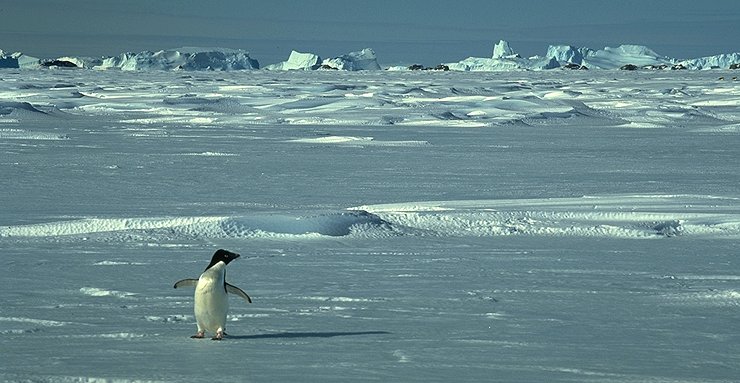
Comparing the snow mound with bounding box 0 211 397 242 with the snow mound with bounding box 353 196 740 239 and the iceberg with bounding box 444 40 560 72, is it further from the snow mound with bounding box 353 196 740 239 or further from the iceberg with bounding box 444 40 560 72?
the iceberg with bounding box 444 40 560 72

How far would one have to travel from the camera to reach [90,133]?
14953 mm

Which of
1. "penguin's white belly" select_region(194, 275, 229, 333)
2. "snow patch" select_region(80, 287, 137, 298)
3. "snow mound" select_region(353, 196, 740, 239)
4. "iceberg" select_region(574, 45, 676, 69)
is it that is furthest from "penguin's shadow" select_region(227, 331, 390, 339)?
"iceberg" select_region(574, 45, 676, 69)

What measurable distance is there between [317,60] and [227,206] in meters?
152

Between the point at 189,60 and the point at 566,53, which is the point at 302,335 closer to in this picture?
the point at 189,60

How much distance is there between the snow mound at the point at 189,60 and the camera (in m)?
134

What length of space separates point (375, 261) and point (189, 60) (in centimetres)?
13052

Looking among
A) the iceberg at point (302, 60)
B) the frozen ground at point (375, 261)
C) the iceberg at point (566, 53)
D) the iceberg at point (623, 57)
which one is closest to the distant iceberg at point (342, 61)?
the iceberg at point (302, 60)

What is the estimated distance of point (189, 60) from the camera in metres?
133

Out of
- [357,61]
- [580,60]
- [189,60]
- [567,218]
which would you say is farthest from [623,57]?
[567,218]

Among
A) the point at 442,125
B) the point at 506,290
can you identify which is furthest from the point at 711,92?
the point at 506,290

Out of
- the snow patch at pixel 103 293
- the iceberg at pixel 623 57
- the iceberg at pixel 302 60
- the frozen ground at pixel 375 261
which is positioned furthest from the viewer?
the iceberg at pixel 623 57

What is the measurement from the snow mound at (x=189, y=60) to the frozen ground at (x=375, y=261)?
12328 centimetres

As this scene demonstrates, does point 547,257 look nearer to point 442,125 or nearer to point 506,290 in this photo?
point 506,290

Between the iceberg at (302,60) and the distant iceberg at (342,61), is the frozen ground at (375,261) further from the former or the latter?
the iceberg at (302,60)
